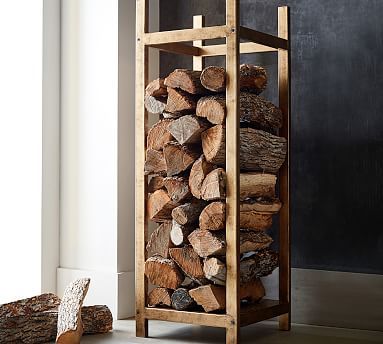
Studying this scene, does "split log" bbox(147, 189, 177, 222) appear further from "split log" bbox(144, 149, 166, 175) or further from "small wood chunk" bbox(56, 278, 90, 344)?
"small wood chunk" bbox(56, 278, 90, 344)

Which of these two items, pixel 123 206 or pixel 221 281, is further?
pixel 123 206

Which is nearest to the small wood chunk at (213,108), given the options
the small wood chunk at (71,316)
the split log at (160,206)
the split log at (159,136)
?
the split log at (159,136)

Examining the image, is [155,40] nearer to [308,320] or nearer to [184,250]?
[184,250]

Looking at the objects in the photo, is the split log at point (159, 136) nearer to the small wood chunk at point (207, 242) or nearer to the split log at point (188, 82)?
the split log at point (188, 82)

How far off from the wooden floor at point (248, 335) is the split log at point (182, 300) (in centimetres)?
16

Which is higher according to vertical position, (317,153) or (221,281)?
(317,153)

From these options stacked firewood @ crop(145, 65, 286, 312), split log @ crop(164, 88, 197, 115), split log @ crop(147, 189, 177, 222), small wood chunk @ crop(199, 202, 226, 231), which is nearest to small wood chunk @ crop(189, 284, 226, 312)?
stacked firewood @ crop(145, 65, 286, 312)

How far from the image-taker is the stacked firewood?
3.63m

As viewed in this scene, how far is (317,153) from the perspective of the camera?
4199 mm

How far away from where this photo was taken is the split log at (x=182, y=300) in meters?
3.75

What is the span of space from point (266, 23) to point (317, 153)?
0.70m

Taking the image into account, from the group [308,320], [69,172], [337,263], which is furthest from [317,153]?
[69,172]

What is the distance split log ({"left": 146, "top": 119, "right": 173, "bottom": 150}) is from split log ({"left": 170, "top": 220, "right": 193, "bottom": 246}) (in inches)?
13.3

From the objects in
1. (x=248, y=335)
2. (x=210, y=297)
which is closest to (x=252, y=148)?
(x=210, y=297)
